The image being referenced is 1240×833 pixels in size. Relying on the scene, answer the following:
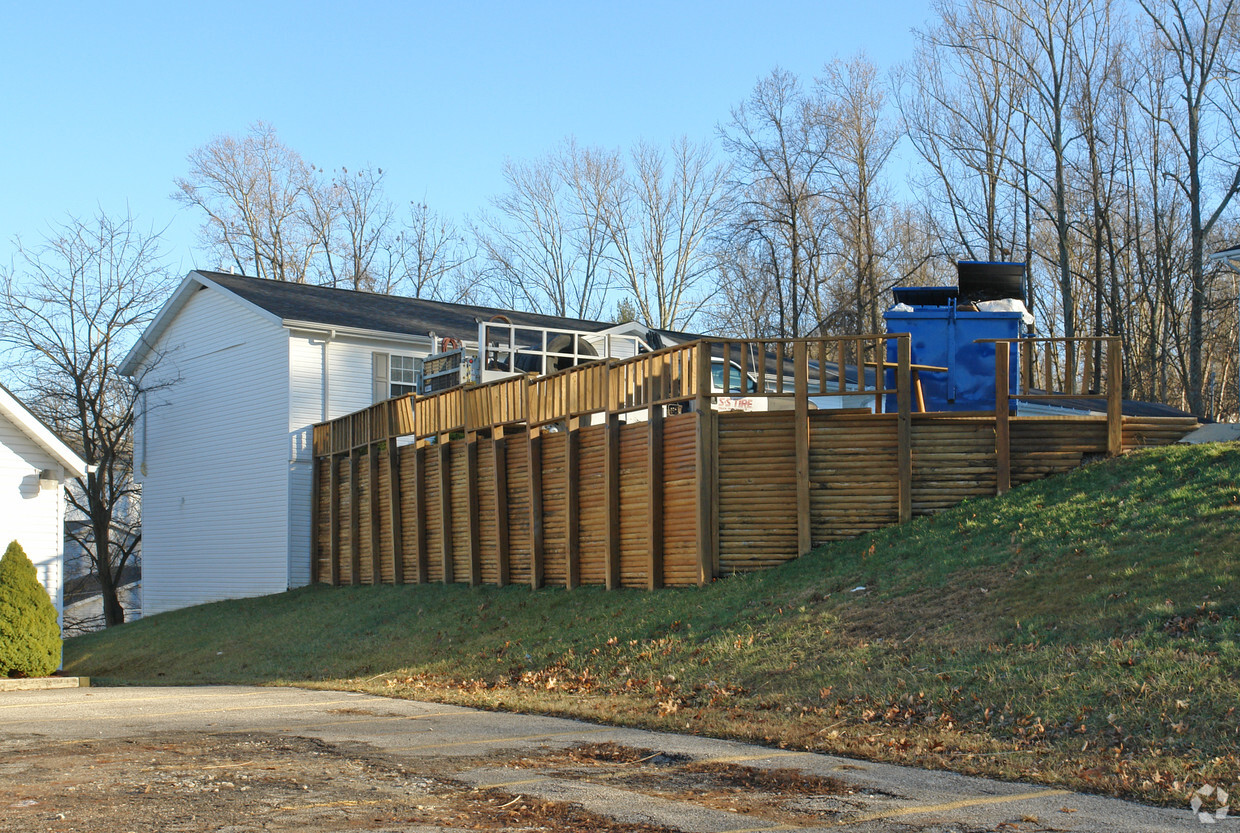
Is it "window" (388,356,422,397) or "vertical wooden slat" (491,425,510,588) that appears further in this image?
"window" (388,356,422,397)

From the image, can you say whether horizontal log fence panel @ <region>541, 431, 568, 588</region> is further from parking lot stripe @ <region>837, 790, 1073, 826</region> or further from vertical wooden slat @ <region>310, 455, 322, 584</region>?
parking lot stripe @ <region>837, 790, 1073, 826</region>

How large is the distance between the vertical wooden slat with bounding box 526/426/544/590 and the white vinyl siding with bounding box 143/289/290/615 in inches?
357

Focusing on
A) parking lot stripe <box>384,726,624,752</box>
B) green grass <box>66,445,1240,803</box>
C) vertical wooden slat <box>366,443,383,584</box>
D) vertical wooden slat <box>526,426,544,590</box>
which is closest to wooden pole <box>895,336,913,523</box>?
green grass <box>66,445,1240,803</box>

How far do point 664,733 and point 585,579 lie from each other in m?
7.87

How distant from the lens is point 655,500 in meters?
15.3

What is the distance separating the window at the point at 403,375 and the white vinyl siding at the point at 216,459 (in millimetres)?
2590

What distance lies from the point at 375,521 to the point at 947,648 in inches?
581

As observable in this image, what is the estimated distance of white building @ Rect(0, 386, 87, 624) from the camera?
56.2 feet

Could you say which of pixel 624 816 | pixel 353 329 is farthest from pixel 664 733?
pixel 353 329

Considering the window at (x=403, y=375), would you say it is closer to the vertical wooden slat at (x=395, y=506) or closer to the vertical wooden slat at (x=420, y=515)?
the vertical wooden slat at (x=395, y=506)

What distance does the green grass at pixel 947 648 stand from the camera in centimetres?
744

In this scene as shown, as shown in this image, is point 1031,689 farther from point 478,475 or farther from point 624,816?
point 478,475

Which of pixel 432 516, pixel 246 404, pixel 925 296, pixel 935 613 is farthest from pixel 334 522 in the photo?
pixel 935 613

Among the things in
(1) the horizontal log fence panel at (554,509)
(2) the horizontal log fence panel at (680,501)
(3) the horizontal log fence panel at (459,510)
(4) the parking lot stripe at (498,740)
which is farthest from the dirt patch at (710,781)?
(3) the horizontal log fence panel at (459,510)
